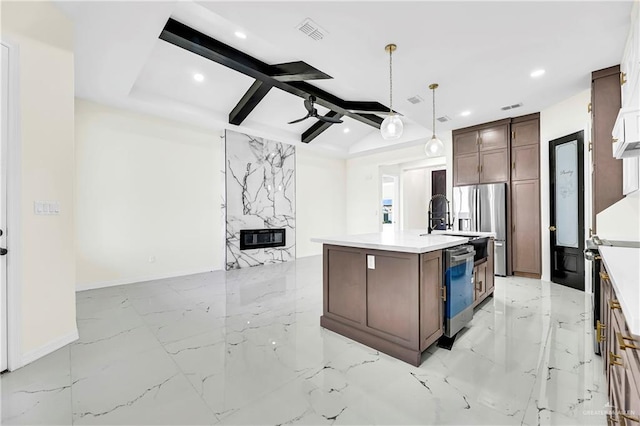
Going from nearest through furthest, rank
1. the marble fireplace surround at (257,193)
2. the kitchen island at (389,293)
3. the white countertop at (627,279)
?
the white countertop at (627,279) < the kitchen island at (389,293) < the marble fireplace surround at (257,193)

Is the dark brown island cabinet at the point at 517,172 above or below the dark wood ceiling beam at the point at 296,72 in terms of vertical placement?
below

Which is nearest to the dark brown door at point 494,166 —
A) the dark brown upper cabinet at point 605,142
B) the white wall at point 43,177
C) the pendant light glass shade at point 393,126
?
the dark brown upper cabinet at point 605,142

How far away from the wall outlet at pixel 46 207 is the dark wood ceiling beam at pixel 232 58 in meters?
2.09

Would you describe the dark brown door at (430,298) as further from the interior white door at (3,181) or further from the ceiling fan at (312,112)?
the interior white door at (3,181)

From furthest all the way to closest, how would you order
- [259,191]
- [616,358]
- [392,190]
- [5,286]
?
[392,190] → [259,191] → [5,286] → [616,358]

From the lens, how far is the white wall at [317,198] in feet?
23.1

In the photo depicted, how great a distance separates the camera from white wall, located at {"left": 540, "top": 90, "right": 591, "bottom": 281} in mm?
3781

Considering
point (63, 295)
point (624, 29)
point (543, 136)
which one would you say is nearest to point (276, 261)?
point (63, 295)

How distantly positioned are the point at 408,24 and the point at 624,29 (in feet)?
6.44

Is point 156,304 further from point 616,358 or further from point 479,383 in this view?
point 616,358

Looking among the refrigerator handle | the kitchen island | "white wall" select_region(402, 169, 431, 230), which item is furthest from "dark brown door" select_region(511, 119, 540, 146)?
"white wall" select_region(402, 169, 431, 230)

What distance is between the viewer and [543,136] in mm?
4477

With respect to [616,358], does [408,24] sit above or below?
above

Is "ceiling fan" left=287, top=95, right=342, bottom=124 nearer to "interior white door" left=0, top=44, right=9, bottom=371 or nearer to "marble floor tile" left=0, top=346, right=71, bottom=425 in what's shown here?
"interior white door" left=0, top=44, right=9, bottom=371
